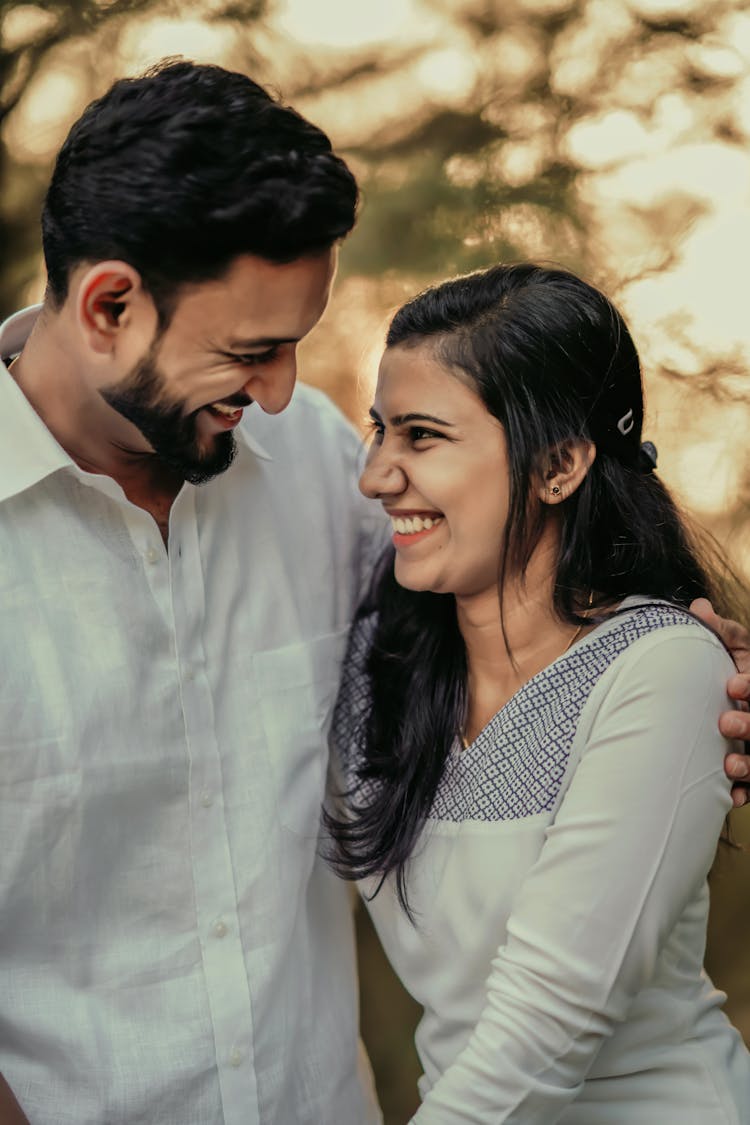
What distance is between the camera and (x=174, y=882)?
5.37 feet

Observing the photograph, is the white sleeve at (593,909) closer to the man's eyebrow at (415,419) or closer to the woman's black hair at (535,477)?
the woman's black hair at (535,477)

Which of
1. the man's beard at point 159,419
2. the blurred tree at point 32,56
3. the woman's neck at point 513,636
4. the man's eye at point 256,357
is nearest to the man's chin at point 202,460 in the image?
the man's beard at point 159,419

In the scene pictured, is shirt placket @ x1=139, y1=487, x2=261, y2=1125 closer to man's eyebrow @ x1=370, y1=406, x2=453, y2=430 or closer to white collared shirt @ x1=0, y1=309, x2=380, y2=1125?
white collared shirt @ x1=0, y1=309, x2=380, y2=1125

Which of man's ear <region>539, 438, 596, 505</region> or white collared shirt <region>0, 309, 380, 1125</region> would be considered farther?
man's ear <region>539, 438, 596, 505</region>

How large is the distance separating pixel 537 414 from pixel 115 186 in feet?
1.94

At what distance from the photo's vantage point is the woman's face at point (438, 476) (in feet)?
5.55

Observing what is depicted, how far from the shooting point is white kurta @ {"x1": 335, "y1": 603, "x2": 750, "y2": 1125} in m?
1.47

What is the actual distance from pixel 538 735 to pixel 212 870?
44 cm

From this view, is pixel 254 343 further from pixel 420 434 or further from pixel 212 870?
pixel 212 870

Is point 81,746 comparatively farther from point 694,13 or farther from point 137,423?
point 694,13

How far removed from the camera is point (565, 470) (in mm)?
1729

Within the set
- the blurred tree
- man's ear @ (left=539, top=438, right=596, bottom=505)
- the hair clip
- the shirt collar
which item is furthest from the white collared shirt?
the blurred tree

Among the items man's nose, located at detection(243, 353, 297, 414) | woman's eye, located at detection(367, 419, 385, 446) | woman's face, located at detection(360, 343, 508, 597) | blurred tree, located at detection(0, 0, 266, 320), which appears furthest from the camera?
blurred tree, located at detection(0, 0, 266, 320)

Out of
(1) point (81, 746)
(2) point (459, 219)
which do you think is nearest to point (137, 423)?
(1) point (81, 746)
